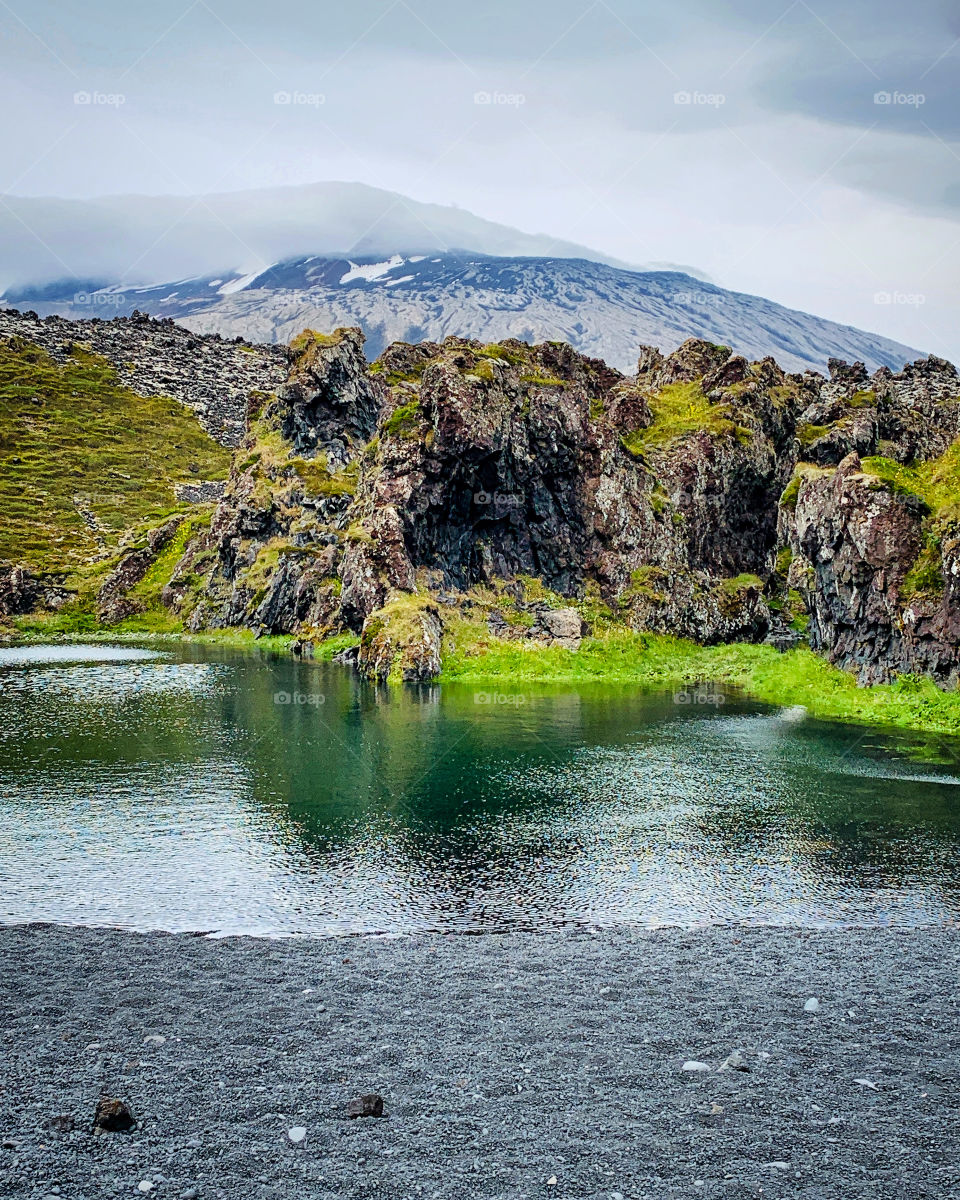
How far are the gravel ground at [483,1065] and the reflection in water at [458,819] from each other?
2.89 m

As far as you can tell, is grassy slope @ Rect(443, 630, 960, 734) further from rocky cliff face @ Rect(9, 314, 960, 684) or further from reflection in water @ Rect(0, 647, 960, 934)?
reflection in water @ Rect(0, 647, 960, 934)

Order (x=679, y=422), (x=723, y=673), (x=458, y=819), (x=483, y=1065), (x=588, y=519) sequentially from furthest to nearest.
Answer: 1. (x=679, y=422)
2. (x=588, y=519)
3. (x=723, y=673)
4. (x=458, y=819)
5. (x=483, y=1065)

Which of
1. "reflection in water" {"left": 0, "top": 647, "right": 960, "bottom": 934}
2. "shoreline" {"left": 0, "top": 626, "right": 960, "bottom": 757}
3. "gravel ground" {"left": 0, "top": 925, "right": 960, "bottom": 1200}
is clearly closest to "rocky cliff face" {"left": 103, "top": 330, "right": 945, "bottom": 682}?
"shoreline" {"left": 0, "top": 626, "right": 960, "bottom": 757}

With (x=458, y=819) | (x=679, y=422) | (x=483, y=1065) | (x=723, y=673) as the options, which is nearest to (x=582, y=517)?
(x=679, y=422)

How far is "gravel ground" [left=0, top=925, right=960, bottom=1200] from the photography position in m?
11.7

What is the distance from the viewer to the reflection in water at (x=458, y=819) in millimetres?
23594

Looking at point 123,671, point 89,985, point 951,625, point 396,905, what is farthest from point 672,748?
point 123,671

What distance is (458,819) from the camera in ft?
104

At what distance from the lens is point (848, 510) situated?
62281mm

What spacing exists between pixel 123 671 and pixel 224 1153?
223 ft

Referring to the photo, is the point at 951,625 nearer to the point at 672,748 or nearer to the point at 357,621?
the point at 672,748

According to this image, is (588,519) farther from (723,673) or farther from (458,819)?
(458,819)

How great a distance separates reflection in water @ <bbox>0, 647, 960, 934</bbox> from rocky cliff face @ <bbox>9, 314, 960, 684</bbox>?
57.8 ft

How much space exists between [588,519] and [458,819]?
7146 centimetres
